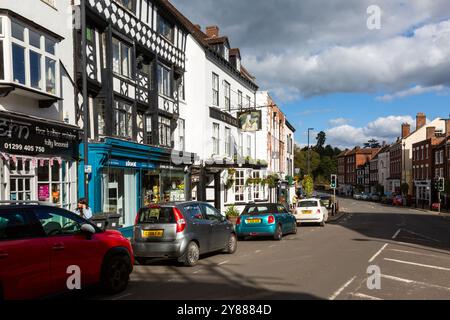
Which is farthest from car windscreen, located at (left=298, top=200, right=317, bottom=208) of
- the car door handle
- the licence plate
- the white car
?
the car door handle

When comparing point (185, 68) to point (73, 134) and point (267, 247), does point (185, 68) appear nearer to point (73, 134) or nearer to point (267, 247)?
point (73, 134)

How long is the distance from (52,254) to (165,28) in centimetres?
1848

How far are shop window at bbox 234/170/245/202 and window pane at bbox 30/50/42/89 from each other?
58.9 feet

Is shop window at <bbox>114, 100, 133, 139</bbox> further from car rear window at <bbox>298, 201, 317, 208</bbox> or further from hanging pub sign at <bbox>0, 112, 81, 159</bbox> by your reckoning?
car rear window at <bbox>298, 201, 317, 208</bbox>

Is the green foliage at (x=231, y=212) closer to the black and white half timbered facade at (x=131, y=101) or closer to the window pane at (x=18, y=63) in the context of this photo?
the black and white half timbered facade at (x=131, y=101)

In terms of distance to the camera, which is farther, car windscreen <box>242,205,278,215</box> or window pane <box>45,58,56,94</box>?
car windscreen <box>242,205,278,215</box>

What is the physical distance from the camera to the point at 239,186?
3031 centimetres

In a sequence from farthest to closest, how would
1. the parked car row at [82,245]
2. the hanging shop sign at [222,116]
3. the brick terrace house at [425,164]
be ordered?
the brick terrace house at [425,164], the hanging shop sign at [222,116], the parked car row at [82,245]

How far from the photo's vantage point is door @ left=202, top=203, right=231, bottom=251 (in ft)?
42.0

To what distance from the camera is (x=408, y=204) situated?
65125mm

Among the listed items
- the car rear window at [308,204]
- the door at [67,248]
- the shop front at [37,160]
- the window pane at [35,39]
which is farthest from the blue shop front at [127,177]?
the door at [67,248]

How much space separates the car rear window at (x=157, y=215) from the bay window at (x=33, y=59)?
16.1 ft

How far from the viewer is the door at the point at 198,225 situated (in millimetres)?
11836
